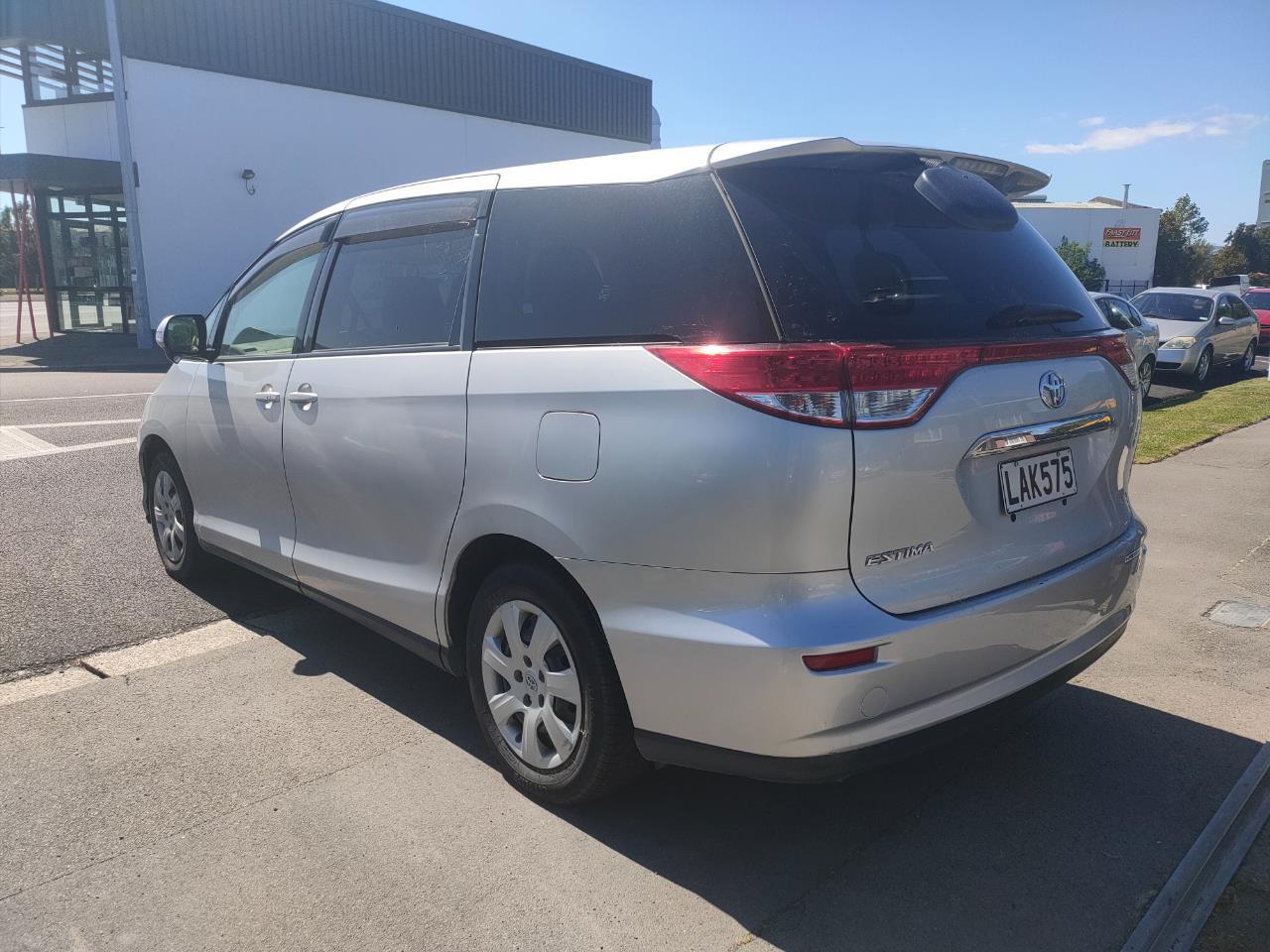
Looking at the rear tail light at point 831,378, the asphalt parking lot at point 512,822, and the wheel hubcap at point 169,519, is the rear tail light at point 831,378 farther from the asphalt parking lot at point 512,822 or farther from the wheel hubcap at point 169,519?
the wheel hubcap at point 169,519

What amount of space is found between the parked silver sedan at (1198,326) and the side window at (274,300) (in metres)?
14.1

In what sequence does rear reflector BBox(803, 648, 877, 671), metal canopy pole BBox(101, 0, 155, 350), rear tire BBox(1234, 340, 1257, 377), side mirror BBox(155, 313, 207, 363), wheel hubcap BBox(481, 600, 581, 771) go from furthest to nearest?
metal canopy pole BBox(101, 0, 155, 350)
rear tire BBox(1234, 340, 1257, 377)
side mirror BBox(155, 313, 207, 363)
wheel hubcap BBox(481, 600, 581, 771)
rear reflector BBox(803, 648, 877, 671)

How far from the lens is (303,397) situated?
3.79 m

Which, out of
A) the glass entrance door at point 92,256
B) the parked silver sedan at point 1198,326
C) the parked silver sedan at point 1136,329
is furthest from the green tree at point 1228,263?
the glass entrance door at point 92,256

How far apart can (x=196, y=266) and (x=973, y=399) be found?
22.4 m

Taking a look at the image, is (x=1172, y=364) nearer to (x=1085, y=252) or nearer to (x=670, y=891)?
(x=670, y=891)

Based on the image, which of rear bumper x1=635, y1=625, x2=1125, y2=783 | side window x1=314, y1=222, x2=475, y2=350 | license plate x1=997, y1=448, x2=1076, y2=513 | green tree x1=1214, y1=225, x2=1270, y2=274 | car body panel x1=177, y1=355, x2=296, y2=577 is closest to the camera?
rear bumper x1=635, y1=625, x2=1125, y2=783

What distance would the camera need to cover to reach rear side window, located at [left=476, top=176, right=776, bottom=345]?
252 centimetres

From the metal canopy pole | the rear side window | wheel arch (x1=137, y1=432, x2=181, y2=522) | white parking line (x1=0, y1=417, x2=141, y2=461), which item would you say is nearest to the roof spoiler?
the rear side window

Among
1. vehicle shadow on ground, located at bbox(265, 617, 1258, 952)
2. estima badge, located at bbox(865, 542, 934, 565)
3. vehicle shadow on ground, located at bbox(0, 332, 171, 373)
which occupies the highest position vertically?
estima badge, located at bbox(865, 542, 934, 565)

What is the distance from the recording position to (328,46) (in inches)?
958

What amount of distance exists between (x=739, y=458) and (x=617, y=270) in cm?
76

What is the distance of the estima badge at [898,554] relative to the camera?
2389 millimetres

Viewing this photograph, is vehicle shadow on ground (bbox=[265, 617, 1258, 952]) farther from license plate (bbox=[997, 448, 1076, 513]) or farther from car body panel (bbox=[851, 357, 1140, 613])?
license plate (bbox=[997, 448, 1076, 513])
